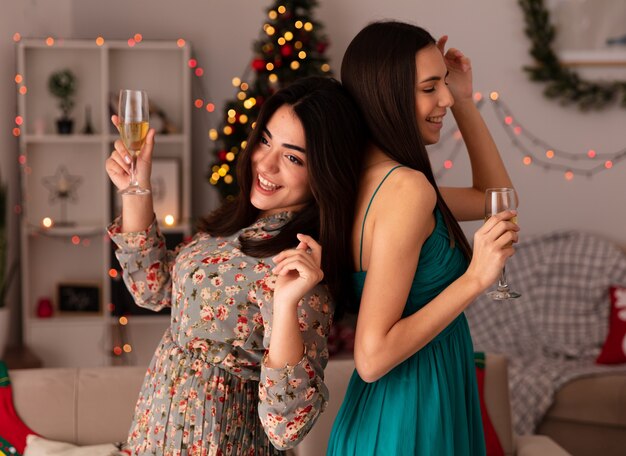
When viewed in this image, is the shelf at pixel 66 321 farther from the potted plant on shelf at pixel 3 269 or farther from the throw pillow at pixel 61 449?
the throw pillow at pixel 61 449

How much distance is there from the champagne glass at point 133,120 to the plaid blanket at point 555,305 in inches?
112

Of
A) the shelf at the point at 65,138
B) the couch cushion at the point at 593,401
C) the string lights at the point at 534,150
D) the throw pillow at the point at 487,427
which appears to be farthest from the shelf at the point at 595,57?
the throw pillow at the point at 487,427

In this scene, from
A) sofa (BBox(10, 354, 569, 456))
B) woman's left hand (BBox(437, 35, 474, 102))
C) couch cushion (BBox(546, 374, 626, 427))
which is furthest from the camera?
couch cushion (BBox(546, 374, 626, 427))

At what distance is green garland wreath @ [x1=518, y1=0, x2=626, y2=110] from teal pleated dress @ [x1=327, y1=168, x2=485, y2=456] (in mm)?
3519

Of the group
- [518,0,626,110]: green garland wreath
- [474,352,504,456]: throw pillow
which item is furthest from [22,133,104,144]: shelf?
[474,352,504,456]: throw pillow

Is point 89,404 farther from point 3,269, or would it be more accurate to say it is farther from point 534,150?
point 534,150

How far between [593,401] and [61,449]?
2.43m

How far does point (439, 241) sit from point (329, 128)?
29 centimetres

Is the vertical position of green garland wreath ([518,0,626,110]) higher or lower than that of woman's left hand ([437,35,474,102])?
higher

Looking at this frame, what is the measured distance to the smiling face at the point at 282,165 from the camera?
1730 mm

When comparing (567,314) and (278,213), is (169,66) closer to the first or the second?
(567,314)

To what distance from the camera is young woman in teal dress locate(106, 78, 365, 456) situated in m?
1.61

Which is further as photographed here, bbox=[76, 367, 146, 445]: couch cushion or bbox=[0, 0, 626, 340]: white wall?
bbox=[0, 0, 626, 340]: white wall

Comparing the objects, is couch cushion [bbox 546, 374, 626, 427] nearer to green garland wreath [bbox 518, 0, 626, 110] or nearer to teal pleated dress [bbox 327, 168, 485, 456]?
green garland wreath [bbox 518, 0, 626, 110]
